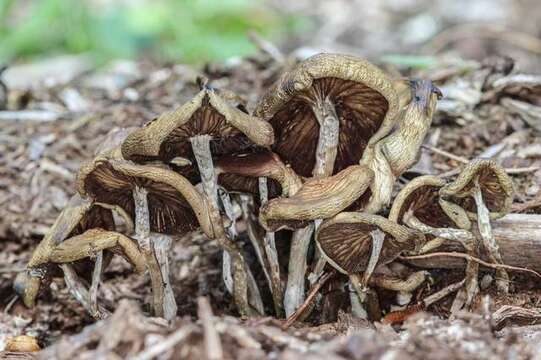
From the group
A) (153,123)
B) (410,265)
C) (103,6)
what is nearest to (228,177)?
(153,123)

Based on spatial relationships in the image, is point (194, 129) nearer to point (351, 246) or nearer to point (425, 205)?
point (351, 246)

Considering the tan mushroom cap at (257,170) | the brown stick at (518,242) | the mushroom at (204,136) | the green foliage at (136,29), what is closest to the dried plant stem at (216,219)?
the mushroom at (204,136)

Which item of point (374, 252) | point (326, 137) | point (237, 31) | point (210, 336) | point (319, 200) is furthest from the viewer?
point (237, 31)

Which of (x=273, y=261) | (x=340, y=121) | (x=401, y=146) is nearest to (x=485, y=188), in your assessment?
A: (x=401, y=146)

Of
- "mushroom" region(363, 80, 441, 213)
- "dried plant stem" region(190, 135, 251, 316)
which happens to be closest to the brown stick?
"mushroom" region(363, 80, 441, 213)

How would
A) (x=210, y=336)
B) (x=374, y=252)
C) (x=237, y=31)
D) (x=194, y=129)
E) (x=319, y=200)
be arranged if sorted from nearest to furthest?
(x=210, y=336) → (x=319, y=200) → (x=194, y=129) → (x=374, y=252) → (x=237, y=31)

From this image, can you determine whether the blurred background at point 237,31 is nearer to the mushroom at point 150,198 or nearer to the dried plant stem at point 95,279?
the mushroom at point 150,198

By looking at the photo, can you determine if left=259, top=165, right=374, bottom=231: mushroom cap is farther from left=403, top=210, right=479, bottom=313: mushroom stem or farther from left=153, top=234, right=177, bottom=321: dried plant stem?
left=153, top=234, right=177, bottom=321: dried plant stem
